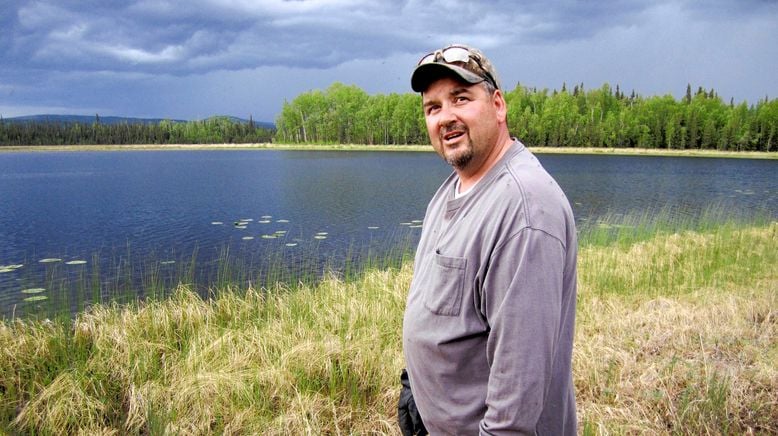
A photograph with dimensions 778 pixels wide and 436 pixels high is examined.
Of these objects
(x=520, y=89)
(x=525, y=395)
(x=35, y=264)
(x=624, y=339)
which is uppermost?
(x=520, y=89)

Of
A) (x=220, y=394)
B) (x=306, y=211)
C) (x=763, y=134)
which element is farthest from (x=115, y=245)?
(x=763, y=134)

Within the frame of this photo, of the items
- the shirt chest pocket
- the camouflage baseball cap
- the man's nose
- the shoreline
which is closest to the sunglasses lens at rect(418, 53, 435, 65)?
the camouflage baseball cap

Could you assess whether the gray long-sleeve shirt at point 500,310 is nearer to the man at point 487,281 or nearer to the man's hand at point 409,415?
the man at point 487,281

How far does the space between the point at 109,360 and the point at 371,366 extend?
Answer: 104 inches

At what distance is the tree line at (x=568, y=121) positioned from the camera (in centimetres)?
7888

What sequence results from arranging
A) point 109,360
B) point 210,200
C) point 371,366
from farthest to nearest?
point 210,200
point 109,360
point 371,366

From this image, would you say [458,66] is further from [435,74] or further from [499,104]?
[499,104]

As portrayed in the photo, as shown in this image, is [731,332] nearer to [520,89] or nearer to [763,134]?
[763,134]

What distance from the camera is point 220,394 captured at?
405cm

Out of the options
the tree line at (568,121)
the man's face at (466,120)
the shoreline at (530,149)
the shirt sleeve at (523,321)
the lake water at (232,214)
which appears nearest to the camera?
the shirt sleeve at (523,321)

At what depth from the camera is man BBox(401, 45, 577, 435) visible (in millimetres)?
1389

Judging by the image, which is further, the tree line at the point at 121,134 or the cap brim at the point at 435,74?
the tree line at the point at 121,134

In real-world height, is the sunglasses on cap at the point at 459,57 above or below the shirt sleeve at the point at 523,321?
above

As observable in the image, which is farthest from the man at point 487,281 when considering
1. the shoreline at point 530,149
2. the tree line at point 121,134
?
the tree line at point 121,134
